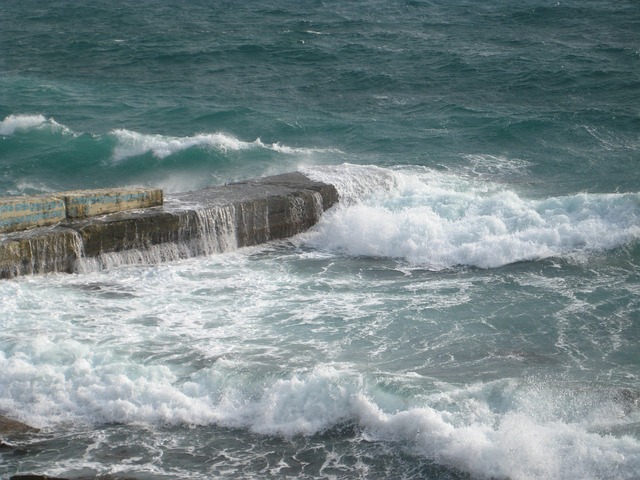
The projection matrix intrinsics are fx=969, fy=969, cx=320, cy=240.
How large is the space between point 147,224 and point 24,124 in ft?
30.3

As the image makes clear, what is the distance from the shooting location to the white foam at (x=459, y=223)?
1375 centimetres

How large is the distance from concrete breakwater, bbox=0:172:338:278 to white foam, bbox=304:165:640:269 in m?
0.66

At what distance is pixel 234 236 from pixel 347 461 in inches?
240

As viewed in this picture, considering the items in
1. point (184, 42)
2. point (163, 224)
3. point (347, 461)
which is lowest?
point (347, 461)

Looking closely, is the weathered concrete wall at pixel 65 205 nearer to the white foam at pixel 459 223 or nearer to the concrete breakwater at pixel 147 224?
the concrete breakwater at pixel 147 224

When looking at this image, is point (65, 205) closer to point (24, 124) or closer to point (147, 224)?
point (147, 224)

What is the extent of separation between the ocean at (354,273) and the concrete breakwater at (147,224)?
267mm

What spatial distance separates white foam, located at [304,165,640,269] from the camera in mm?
13750

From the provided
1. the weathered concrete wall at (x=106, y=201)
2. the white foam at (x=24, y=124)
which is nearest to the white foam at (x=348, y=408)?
the weathered concrete wall at (x=106, y=201)

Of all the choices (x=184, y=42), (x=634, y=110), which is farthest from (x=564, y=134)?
(x=184, y=42)

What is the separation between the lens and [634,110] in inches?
835

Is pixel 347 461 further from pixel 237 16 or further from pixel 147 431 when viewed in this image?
pixel 237 16

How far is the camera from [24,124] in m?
20.9

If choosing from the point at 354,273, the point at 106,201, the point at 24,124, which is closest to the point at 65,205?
the point at 106,201
